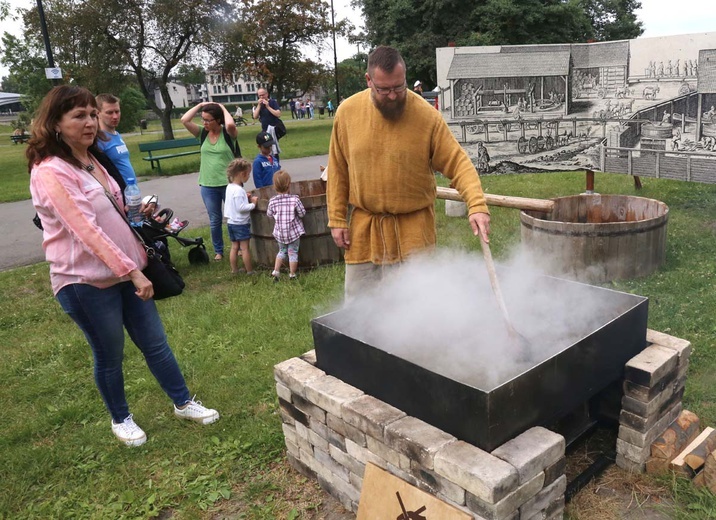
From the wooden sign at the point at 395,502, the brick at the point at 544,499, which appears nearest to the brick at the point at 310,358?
the wooden sign at the point at 395,502

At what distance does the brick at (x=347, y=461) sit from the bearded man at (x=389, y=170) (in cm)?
102

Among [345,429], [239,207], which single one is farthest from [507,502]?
[239,207]

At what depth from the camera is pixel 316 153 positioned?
669 inches

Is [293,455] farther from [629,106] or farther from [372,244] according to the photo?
[629,106]

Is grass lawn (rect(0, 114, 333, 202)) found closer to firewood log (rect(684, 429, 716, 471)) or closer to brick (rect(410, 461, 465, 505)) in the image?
brick (rect(410, 461, 465, 505))

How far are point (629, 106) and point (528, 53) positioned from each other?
4.49ft

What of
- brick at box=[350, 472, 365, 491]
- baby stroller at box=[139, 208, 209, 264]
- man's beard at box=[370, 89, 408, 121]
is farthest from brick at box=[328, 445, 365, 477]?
baby stroller at box=[139, 208, 209, 264]

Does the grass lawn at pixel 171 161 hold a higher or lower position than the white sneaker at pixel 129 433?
higher

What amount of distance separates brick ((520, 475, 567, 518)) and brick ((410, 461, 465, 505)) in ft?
0.80

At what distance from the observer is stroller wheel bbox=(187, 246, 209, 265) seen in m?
6.81

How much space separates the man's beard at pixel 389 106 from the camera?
112 inches

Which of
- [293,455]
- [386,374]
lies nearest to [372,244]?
[386,374]

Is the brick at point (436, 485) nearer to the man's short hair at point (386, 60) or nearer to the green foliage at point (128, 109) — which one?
the man's short hair at point (386, 60)

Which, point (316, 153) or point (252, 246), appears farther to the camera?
point (316, 153)
